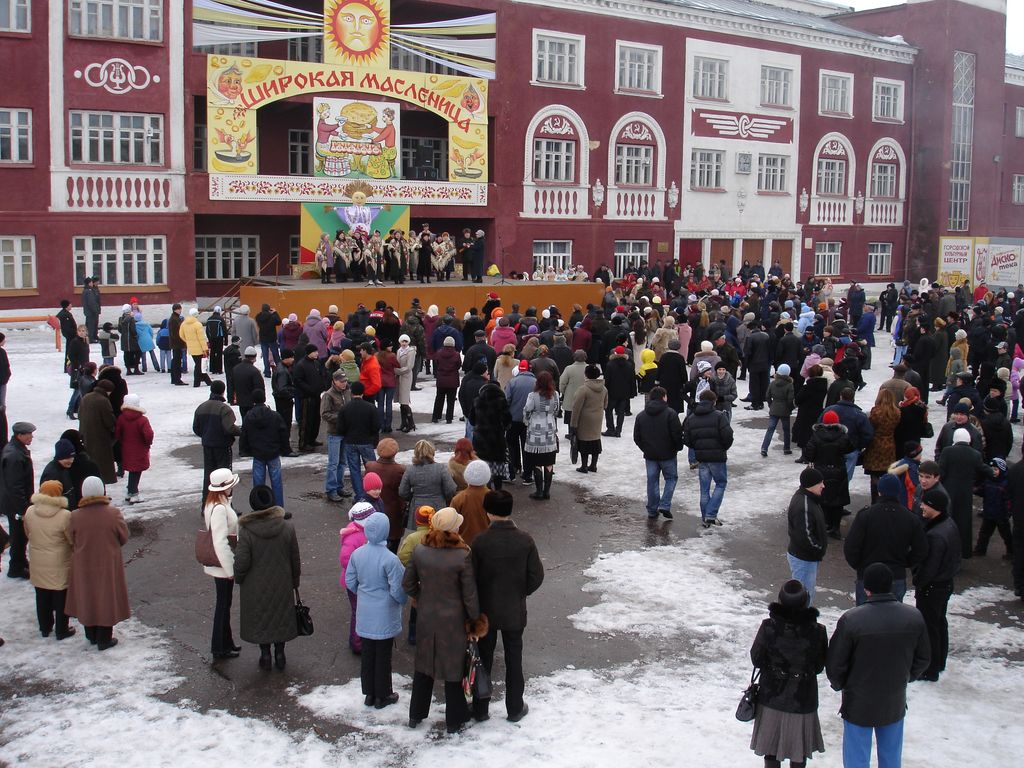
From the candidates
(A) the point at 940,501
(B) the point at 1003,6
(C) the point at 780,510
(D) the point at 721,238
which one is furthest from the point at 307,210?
(B) the point at 1003,6

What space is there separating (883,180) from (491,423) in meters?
39.1

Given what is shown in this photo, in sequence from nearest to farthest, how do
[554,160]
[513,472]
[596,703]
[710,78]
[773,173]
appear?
[596,703] → [513,472] → [554,160] → [710,78] → [773,173]

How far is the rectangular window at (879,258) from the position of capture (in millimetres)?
47375

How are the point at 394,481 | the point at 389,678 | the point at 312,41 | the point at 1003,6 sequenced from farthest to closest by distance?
the point at 1003,6 → the point at 312,41 → the point at 394,481 → the point at 389,678

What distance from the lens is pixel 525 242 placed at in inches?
1463

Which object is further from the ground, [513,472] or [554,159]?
[554,159]

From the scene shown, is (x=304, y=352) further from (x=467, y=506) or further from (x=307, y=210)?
(x=307, y=210)

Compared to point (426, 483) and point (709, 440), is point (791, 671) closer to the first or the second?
point (426, 483)

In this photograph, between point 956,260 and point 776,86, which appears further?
point 776,86

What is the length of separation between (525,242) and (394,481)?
27.5 m

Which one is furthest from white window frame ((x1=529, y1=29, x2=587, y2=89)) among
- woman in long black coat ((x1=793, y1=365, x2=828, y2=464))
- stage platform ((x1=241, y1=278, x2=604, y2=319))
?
woman in long black coat ((x1=793, y1=365, x2=828, y2=464))

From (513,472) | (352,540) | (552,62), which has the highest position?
(552,62)

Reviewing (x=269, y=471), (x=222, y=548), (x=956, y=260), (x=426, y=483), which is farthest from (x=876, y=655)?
(x=956, y=260)

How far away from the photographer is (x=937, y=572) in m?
8.55
